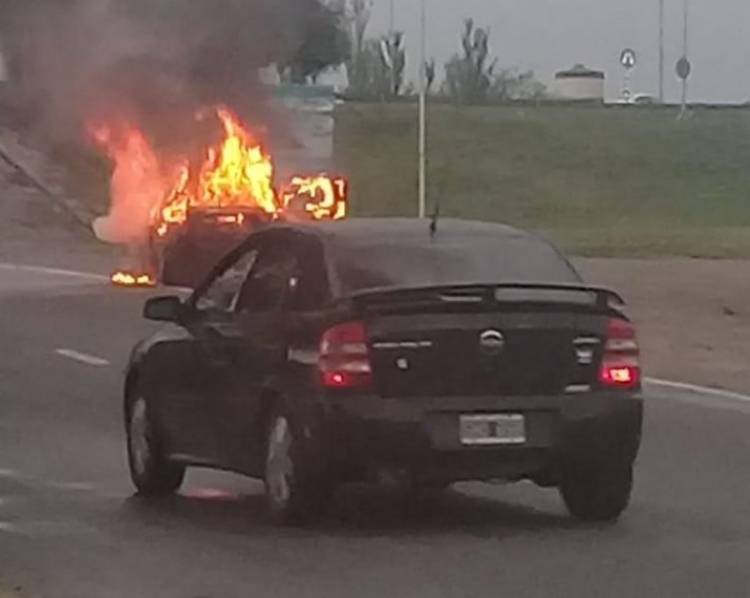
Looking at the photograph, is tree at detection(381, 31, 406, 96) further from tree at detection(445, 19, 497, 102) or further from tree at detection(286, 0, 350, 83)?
tree at detection(286, 0, 350, 83)

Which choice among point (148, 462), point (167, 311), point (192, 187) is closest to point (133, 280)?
point (192, 187)

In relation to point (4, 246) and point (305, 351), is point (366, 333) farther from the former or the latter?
point (4, 246)

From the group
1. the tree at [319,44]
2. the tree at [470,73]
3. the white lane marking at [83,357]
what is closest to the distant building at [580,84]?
the tree at [470,73]

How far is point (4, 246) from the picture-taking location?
175ft

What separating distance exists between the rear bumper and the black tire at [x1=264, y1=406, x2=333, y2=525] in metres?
0.16

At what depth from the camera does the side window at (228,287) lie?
45.9 feet

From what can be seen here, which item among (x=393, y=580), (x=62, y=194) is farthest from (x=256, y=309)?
(x=62, y=194)

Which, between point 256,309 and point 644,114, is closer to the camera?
point 256,309

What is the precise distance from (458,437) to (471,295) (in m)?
0.73

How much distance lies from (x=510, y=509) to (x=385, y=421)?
5.17 feet

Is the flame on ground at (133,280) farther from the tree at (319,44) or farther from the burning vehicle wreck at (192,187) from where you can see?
the tree at (319,44)

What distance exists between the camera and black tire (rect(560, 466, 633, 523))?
13.0m

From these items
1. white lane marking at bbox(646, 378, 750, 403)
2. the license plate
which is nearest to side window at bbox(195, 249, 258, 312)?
the license plate

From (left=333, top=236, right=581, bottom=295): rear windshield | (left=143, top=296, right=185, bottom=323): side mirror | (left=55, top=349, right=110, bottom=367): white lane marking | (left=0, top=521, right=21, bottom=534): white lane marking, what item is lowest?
(left=55, top=349, right=110, bottom=367): white lane marking
